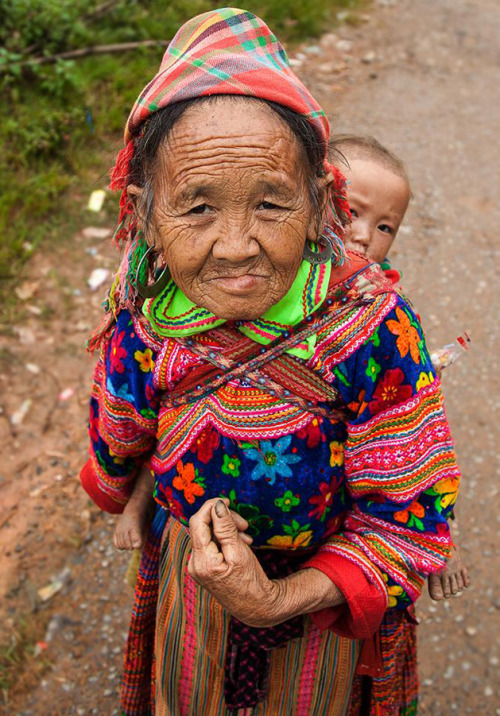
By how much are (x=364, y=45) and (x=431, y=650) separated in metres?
5.84

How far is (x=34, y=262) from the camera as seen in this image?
4.60m

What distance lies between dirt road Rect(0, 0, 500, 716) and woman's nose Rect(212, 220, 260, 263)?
2.42 meters

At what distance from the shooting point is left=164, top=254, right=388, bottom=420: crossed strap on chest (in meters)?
1.57

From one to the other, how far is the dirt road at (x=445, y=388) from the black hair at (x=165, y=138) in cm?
237

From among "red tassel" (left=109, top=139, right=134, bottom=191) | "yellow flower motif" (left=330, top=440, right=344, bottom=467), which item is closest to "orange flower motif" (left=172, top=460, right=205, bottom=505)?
"yellow flower motif" (left=330, top=440, right=344, bottom=467)

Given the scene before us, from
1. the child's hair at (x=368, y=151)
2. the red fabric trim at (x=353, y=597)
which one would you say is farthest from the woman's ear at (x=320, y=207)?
the child's hair at (x=368, y=151)

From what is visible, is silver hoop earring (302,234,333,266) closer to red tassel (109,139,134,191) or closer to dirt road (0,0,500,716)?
red tassel (109,139,134,191)

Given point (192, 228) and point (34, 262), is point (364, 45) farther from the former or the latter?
point (192, 228)

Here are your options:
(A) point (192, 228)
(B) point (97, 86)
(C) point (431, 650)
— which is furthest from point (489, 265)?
(A) point (192, 228)

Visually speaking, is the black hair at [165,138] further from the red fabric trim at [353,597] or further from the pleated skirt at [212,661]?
the pleated skirt at [212,661]

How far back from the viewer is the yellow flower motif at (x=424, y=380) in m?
1.59

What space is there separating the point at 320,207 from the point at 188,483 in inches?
28.3

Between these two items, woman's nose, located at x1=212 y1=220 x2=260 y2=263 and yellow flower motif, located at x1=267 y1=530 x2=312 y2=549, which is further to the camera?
yellow flower motif, located at x1=267 y1=530 x2=312 y2=549

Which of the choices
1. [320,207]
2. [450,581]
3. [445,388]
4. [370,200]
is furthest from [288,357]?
[445,388]
